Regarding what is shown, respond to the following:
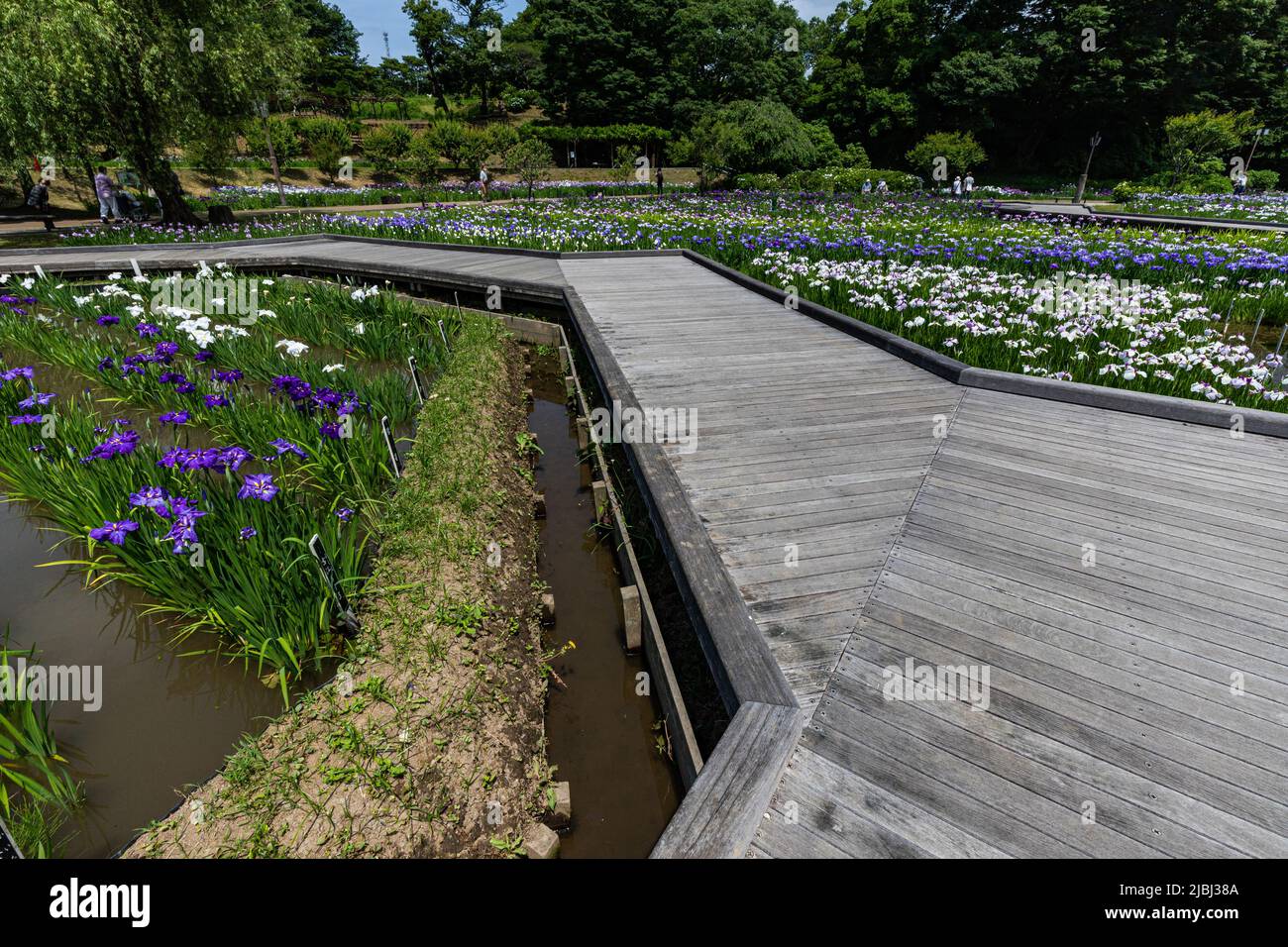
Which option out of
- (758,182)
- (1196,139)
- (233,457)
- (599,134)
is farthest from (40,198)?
(1196,139)

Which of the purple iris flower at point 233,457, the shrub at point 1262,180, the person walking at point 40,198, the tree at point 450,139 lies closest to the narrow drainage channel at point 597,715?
the purple iris flower at point 233,457

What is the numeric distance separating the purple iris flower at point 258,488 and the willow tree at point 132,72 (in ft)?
53.9

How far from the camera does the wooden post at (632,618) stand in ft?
12.2

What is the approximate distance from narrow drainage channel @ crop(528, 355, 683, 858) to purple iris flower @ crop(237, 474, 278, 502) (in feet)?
6.52

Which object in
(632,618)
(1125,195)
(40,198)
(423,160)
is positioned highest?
(423,160)

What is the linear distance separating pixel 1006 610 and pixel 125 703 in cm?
465

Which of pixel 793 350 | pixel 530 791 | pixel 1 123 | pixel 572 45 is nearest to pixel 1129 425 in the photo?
pixel 793 350

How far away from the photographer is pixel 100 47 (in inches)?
516

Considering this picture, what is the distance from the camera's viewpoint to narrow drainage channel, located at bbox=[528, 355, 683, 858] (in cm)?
296

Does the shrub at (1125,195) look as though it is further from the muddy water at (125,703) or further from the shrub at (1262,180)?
the muddy water at (125,703)

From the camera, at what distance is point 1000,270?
28.0ft

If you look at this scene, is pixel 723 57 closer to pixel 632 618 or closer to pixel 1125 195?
pixel 1125 195
